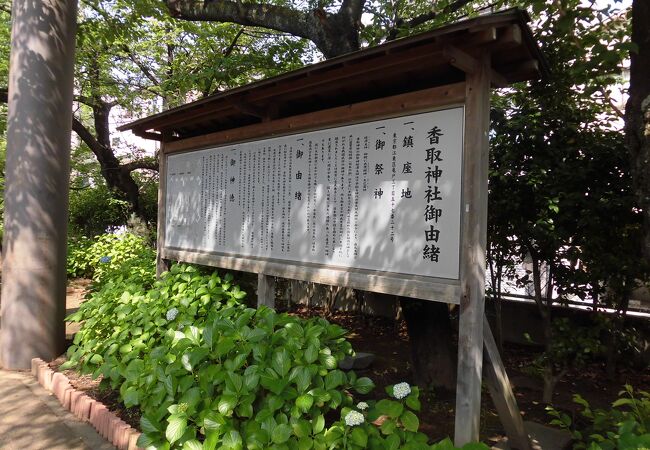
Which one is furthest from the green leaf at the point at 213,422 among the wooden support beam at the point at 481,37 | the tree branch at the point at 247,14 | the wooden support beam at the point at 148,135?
the tree branch at the point at 247,14

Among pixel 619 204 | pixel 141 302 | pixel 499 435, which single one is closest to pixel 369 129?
pixel 619 204

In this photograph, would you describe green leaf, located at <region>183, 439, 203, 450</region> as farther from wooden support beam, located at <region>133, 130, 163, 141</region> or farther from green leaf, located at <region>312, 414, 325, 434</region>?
wooden support beam, located at <region>133, 130, 163, 141</region>

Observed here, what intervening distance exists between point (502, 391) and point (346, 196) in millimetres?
1800

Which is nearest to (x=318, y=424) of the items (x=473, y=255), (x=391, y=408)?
(x=391, y=408)

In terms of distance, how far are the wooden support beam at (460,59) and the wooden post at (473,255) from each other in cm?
3

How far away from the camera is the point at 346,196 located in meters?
3.59

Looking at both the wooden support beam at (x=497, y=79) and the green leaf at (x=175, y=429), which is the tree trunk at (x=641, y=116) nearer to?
the wooden support beam at (x=497, y=79)

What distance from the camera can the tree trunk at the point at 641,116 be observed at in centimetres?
322

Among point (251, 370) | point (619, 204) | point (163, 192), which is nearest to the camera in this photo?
point (251, 370)

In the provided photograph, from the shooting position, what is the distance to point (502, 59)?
305cm

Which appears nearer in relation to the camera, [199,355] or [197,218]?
[199,355]

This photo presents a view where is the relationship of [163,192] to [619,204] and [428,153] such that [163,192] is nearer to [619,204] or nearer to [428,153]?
[428,153]

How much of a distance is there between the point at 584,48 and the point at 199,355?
4.43m

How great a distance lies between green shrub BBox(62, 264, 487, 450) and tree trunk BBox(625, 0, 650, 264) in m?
2.22
